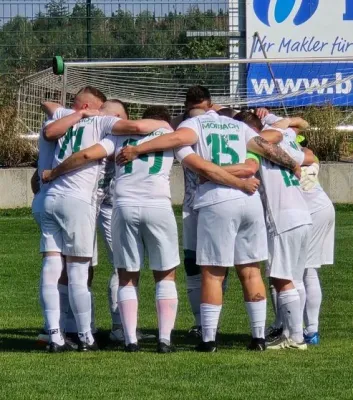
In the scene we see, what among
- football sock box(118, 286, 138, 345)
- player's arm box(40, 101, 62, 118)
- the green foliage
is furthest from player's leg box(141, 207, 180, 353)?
the green foliage

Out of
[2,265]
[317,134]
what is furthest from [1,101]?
[2,265]

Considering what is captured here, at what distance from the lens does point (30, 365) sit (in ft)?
26.9

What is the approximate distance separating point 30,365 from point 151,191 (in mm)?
1507

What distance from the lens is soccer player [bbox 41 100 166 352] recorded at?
8.77 meters

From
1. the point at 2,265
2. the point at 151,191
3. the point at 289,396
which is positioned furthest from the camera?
the point at 2,265

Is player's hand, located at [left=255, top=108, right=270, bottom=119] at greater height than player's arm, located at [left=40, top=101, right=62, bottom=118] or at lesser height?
lesser

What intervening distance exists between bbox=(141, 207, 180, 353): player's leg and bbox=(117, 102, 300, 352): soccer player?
8.1 inches

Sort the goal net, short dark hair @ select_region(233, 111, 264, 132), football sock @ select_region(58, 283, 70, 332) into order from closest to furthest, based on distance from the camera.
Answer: short dark hair @ select_region(233, 111, 264, 132) → football sock @ select_region(58, 283, 70, 332) → the goal net

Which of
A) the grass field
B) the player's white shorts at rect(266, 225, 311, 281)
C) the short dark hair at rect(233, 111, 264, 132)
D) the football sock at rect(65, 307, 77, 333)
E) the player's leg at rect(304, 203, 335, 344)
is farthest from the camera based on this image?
the player's leg at rect(304, 203, 335, 344)

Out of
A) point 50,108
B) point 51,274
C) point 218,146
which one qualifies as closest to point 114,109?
point 50,108

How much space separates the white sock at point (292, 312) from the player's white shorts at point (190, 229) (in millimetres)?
960

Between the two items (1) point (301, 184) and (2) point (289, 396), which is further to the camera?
(1) point (301, 184)

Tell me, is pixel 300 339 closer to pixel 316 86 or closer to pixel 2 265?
pixel 2 265

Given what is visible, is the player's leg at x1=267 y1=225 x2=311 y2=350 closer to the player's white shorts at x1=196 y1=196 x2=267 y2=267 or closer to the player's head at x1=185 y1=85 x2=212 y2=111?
the player's white shorts at x1=196 y1=196 x2=267 y2=267
